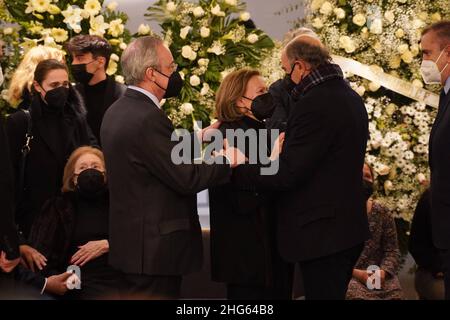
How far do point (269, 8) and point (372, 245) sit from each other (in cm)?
227

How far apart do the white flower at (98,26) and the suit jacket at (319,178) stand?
201 cm

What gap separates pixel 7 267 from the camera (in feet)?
14.0

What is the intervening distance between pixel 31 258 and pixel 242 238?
3.80ft

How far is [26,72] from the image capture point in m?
5.33

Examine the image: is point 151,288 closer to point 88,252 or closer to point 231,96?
point 88,252

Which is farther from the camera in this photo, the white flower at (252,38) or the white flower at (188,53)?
the white flower at (252,38)

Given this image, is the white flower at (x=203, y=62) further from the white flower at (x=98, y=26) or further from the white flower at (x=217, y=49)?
the white flower at (x=98, y=26)

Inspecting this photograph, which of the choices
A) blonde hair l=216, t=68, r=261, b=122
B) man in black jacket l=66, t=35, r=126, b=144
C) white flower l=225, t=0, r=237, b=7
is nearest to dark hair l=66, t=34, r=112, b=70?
man in black jacket l=66, t=35, r=126, b=144

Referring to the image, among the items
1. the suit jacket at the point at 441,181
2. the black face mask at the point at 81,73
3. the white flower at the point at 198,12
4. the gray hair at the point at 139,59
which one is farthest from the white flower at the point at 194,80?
the suit jacket at the point at 441,181

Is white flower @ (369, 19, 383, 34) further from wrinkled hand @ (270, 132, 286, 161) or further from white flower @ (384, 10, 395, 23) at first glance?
wrinkled hand @ (270, 132, 286, 161)

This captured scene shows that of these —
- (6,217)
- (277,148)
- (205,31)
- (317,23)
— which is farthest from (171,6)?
(6,217)

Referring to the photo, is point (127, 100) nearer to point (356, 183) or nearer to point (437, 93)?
point (356, 183)

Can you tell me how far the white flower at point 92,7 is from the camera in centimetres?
600

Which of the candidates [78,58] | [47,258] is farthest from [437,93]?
[47,258]
